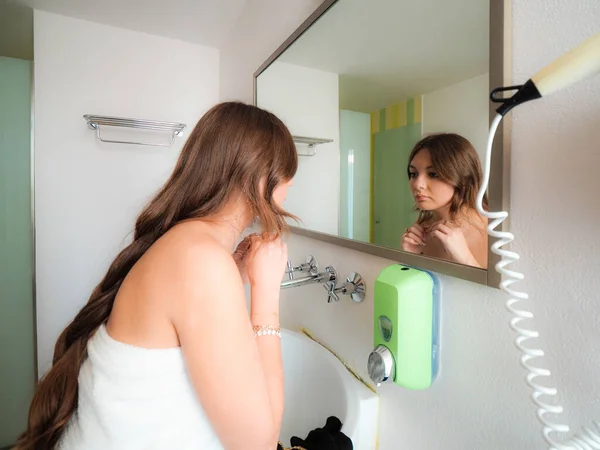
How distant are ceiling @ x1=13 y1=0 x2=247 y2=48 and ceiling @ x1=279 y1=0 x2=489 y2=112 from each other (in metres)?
0.75

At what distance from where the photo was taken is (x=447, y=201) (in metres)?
0.58

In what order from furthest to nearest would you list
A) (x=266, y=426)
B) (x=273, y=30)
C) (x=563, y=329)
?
(x=273, y=30) < (x=266, y=426) < (x=563, y=329)

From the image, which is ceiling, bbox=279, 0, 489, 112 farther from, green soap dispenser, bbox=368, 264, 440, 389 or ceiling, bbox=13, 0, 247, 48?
ceiling, bbox=13, 0, 247, 48

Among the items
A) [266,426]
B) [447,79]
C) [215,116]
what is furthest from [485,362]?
[215,116]

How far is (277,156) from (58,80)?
1578 millimetres

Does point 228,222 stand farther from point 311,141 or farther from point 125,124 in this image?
point 125,124

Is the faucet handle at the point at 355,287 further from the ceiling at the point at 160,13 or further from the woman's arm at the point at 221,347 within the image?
the ceiling at the point at 160,13

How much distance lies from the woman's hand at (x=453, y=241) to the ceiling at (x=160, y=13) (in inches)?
59.9

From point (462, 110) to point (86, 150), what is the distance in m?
1.82

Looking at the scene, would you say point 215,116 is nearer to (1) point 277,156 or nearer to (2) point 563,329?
(1) point 277,156

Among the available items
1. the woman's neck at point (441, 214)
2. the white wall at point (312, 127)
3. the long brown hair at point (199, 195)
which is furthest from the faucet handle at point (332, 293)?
the woman's neck at point (441, 214)

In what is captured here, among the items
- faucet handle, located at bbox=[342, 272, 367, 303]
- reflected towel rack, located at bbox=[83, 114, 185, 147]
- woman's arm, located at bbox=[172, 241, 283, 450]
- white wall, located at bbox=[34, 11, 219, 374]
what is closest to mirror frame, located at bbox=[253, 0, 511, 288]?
faucet handle, located at bbox=[342, 272, 367, 303]

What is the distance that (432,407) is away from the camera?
614 millimetres

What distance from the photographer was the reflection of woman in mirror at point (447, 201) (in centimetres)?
51
